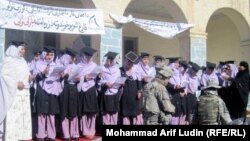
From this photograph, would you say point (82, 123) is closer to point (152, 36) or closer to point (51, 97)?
point (51, 97)

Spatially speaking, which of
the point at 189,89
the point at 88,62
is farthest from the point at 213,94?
the point at 189,89

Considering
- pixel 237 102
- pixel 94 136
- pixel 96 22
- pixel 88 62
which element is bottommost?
pixel 94 136

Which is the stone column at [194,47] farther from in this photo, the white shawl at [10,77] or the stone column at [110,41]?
the white shawl at [10,77]

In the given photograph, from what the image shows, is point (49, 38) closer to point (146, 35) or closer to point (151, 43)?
point (146, 35)

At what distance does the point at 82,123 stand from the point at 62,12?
236cm

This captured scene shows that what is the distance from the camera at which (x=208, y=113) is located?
6090mm

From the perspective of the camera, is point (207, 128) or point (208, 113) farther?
point (208, 113)

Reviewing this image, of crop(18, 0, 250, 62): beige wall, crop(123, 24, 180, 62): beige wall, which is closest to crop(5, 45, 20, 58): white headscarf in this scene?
crop(18, 0, 250, 62): beige wall

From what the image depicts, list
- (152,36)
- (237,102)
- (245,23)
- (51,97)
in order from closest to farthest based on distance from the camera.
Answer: (51,97), (237,102), (245,23), (152,36)

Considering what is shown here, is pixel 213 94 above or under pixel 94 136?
above

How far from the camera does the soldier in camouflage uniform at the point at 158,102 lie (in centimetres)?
672

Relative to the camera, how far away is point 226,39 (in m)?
15.9

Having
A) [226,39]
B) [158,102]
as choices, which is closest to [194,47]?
[226,39]

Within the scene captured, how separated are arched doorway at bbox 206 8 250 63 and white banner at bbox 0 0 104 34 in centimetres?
586
